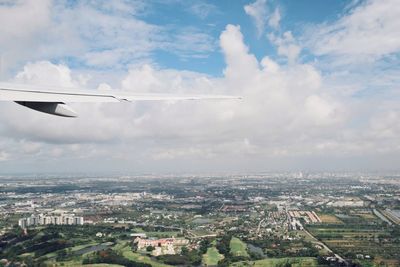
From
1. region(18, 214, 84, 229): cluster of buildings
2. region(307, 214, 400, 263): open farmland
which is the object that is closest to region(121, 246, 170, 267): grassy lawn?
region(307, 214, 400, 263): open farmland

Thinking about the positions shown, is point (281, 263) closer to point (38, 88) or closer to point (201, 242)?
point (201, 242)

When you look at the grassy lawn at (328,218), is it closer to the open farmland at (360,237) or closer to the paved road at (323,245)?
the open farmland at (360,237)

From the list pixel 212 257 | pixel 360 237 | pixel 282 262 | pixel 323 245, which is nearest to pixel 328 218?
pixel 360 237

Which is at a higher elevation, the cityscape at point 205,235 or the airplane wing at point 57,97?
the airplane wing at point 57,97

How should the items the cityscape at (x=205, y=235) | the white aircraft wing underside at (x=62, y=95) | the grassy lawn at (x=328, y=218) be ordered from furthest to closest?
the grassy lawn at (x=328, y=218), the cityscape at (x=205, y=235), the white aircraft wing underside at (x=62, y=95)

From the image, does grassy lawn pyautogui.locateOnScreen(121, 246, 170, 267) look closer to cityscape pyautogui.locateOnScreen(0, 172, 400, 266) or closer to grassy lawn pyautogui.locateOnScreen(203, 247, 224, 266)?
cityscape pyautogui.locateOnScreen(0, 172, 400, 266)

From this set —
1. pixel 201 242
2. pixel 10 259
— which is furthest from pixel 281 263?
pixel 10 259

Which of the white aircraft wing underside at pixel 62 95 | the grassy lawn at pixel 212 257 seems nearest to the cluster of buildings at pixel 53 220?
the grassy lawn at pixel 212 257
